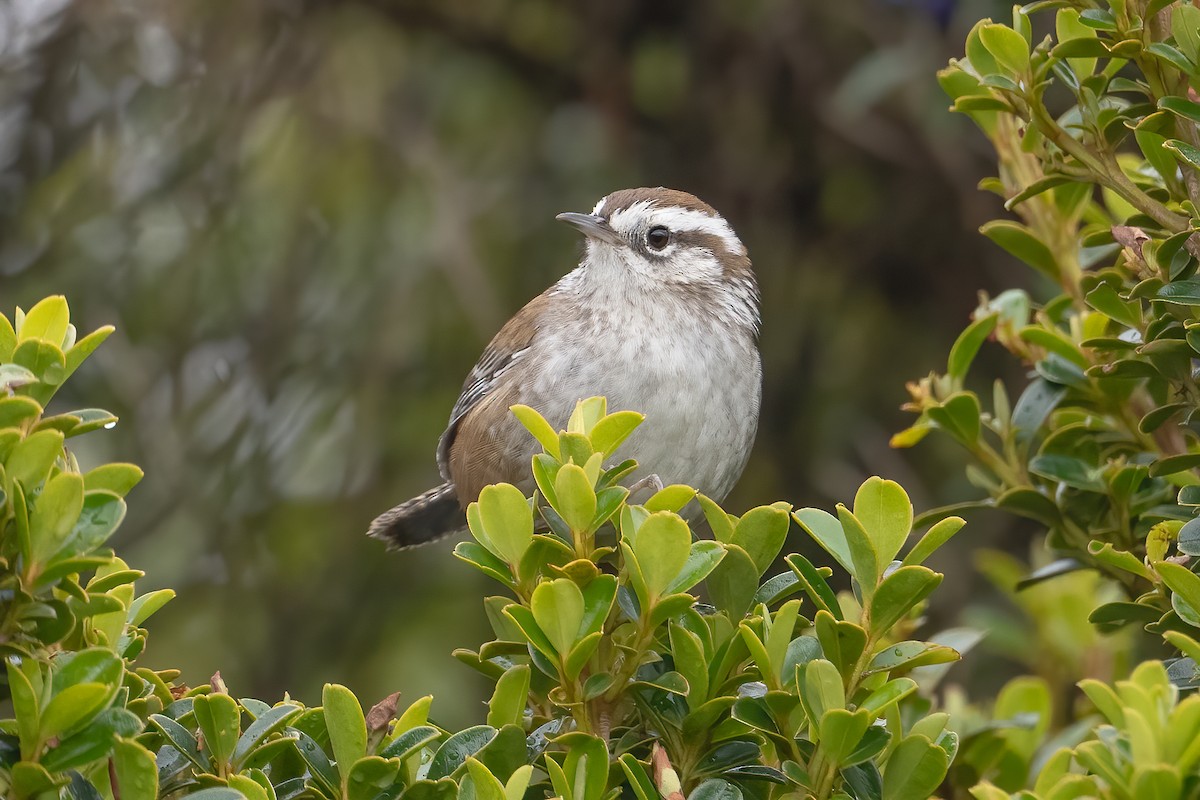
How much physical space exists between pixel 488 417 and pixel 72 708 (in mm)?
2861

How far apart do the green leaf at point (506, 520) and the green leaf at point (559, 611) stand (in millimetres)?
142

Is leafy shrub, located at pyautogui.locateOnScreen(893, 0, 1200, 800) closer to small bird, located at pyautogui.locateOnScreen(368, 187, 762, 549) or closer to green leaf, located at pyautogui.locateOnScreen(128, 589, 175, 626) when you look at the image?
small bird, located at pyautogui.locateOnScreen(368, 187, 762, 549)

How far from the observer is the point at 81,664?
6.82ft

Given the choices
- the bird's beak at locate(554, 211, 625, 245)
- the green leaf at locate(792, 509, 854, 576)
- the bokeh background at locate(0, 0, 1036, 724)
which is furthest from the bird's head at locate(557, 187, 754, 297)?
the green leaf at locate(792, 509, 854, 576)

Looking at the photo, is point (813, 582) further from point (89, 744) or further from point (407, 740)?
point (89, 744)

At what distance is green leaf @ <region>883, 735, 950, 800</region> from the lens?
2.24 m

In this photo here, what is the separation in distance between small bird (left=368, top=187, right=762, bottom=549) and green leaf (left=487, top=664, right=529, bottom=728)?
1894 mm

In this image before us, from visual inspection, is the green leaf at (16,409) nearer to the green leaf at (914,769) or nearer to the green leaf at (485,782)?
the green leaf at (485,782)

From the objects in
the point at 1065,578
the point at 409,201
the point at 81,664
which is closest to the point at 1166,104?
the point at 81,664

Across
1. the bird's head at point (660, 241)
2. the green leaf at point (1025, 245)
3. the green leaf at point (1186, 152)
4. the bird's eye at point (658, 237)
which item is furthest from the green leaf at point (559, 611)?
the bird's eye at point (658, 237)

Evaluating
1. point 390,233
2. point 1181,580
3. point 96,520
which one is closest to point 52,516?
point 96,520

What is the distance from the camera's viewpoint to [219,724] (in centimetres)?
220

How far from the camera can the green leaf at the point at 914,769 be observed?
2242 mm

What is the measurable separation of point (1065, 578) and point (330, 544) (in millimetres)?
3096
